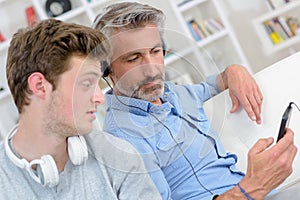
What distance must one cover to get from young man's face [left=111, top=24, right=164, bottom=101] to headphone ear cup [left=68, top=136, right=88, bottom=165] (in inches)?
5.4

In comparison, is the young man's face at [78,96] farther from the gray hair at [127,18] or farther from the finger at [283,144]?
the finger at [283,144]

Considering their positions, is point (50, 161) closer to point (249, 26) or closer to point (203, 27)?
point (203, 27)

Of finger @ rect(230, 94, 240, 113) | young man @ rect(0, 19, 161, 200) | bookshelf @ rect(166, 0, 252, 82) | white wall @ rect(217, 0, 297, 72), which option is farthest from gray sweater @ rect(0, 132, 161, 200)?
white wall @ rect(217, 0, 297, 72)

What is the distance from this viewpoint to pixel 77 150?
3.40 ft

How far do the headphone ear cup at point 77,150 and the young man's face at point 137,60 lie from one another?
0.14 meters

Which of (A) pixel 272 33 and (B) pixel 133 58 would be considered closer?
Result: (B) pixel 133 58

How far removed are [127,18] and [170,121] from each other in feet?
0.87

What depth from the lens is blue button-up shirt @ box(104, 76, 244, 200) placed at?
43.5 inches

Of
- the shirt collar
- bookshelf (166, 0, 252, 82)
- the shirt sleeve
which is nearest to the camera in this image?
the shirt collar

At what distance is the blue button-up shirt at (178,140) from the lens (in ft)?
3.63

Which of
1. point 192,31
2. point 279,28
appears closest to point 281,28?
point 279,28

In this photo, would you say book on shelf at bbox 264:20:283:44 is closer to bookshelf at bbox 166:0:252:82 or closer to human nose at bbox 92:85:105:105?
bookshelf at bbox 166:0:252:82

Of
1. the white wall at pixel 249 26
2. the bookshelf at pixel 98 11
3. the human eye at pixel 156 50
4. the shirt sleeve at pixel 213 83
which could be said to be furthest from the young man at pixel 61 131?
the white wall at pixel 249 26

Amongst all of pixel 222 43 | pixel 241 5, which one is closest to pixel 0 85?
pixel 222 43
